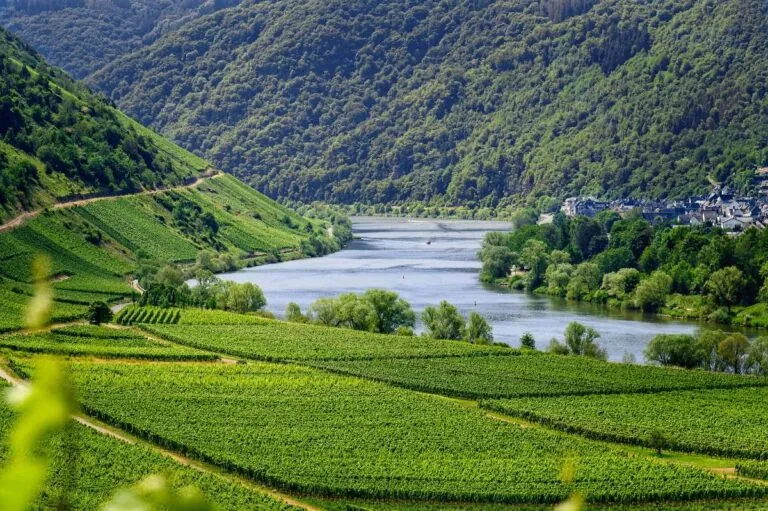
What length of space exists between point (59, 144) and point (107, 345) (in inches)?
2819

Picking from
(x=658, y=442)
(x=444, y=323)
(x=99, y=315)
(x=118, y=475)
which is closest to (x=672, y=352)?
(x=444, y=323)

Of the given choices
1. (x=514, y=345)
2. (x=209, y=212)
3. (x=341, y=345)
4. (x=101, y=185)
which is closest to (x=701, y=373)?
(x=514, y=345)

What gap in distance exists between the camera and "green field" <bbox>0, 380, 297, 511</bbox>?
134 ft

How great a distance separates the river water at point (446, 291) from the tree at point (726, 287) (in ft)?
20.0

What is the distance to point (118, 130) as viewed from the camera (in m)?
165

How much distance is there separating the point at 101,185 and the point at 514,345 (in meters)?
74.2

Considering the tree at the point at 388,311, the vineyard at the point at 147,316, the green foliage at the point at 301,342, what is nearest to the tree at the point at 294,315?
the green foliage at the point at 301,342

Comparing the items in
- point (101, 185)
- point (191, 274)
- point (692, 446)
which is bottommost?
point (692, 446)

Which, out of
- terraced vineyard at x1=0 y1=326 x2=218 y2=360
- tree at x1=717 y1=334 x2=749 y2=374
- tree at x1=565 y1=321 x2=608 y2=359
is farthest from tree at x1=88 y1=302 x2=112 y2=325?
tree at x1=717 y1=334 x2=749 y2=374

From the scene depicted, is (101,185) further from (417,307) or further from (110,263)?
(417,307)

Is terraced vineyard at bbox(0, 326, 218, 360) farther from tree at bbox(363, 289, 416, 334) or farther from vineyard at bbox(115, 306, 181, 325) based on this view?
tree at bbox(363, 289, 416, 334)

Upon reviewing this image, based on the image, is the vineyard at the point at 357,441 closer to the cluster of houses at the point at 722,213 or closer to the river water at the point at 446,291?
the river water at the point at 446,291

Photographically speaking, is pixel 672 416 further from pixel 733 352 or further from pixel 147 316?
pixel 147 316

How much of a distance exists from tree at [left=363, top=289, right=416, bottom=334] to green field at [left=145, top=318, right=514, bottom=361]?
19.1 feet
